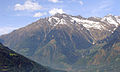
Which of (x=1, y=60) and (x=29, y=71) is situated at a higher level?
(x=1, y=60)

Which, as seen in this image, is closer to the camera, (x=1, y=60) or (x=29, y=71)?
(x=1, y=60)

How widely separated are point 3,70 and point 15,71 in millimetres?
11706

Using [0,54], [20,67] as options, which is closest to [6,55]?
[0,54]

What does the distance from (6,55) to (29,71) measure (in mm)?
28389

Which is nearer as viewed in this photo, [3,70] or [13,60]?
[3,70]

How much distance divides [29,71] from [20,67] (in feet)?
37.7

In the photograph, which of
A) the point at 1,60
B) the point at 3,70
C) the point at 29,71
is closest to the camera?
the point at 3,70

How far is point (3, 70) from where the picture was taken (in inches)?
6777

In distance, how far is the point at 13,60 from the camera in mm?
196250

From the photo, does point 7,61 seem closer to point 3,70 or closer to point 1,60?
point 1,60

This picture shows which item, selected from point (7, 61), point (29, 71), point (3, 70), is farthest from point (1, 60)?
point (29, 71)

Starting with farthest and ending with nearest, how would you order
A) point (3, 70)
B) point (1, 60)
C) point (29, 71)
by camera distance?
1. point (29, 71)
2. point (1, 60)
3. point (3, 70)

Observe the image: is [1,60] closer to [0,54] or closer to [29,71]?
[0,54]

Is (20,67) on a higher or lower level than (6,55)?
lower
